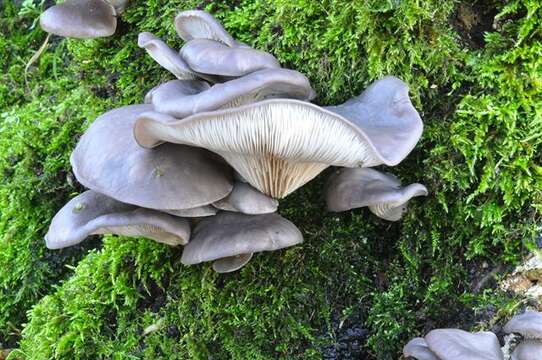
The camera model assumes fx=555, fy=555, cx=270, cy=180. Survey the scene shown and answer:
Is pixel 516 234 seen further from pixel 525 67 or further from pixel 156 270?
pixel 156 270

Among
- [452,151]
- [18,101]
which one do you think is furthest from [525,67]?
[18,101]

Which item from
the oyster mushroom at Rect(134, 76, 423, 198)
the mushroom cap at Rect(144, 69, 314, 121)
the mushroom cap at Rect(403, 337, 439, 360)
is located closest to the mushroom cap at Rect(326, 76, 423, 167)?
the oyster mushroom at Rect(134, 76, 423, 198)

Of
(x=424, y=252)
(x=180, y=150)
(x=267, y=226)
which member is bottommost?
(x=424, y=252)

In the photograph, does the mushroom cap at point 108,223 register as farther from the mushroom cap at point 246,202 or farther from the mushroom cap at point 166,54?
the mushroom cap at point 166,54

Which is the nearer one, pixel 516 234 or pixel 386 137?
pixel 386 137

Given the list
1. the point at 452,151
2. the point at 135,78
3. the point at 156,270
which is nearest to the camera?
the point at 452,151

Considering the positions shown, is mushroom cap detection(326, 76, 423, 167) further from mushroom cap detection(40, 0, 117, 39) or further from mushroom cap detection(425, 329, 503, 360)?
mushroom cap detection(40, 0, 117, 39)

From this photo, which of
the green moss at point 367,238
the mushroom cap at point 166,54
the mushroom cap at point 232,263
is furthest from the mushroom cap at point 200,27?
the mushroom cap at point 232,263

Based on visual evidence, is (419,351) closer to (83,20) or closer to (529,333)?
(529,333)
